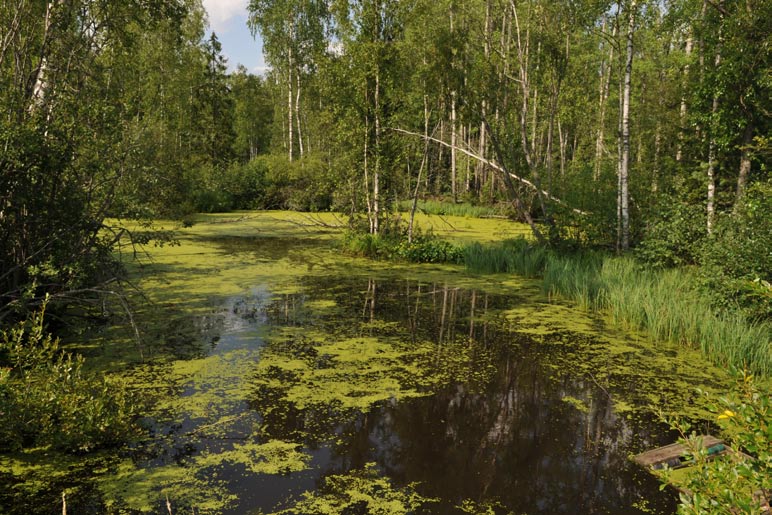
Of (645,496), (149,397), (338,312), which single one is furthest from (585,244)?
(149,397)

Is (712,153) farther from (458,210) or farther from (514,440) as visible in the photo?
(458,210)

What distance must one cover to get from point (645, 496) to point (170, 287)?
6.95 meters

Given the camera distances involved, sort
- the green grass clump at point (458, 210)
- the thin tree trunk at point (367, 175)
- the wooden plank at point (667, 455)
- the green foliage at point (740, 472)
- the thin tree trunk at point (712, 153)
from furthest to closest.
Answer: the green grass clump at point (458, 210) → the thin tree trunk at point (367, 175) → the thin tree trunk at point (712, 153) → the wooden plank at point (667, 455) → the green foliage at point (740, 472)

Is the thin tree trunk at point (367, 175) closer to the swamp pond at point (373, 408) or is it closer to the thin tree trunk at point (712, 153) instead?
the swamp pond at point (373, 408)

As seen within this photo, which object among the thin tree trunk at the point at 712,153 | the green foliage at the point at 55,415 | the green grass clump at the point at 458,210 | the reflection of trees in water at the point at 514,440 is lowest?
the reflection of trees in water at the point at 514,440

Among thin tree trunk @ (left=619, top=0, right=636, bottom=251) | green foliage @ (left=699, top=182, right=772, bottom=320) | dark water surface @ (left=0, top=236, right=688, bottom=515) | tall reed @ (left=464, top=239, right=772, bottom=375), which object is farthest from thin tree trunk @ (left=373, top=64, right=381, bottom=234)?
green foliage @ (left=699, top=182, right=772, bottom=320)

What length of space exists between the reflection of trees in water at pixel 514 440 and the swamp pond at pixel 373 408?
1 centimetres

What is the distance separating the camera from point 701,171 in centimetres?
1052

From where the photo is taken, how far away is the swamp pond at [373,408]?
121 inches

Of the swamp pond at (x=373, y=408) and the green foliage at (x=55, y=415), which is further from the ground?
the green foliage at (x=55, y=415)

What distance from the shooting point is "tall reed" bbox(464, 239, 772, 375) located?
523 centimetres

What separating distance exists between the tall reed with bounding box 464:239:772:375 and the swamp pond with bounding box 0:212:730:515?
0.81ft

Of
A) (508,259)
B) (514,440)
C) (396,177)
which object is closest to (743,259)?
(514,440)

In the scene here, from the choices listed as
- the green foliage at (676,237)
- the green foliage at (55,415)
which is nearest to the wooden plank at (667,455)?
the green foliage at (55,415)
